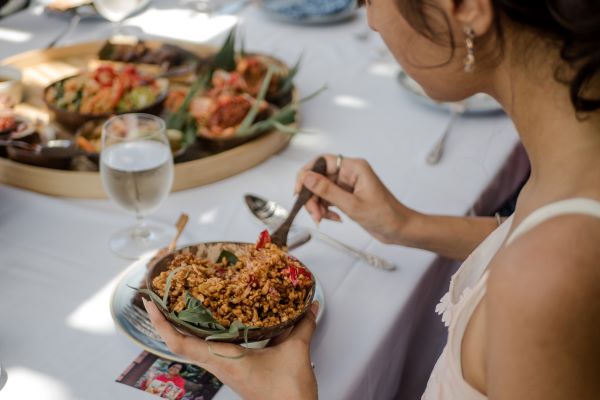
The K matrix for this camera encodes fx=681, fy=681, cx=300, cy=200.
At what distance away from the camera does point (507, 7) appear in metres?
0.74

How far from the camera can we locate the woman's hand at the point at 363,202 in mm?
1221

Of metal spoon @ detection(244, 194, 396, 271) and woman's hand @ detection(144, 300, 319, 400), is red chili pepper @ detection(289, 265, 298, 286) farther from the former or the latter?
metal spoon @ detection(244, 194, 396, 271)

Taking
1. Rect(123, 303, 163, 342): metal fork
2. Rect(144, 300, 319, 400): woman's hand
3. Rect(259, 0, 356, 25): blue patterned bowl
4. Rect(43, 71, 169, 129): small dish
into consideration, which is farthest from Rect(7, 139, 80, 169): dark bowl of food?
Rect(259, 0, 356, 25): blue patterned bowl

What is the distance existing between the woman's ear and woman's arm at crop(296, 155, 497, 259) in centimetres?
49

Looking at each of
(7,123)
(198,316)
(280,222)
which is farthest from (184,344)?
(7,123)

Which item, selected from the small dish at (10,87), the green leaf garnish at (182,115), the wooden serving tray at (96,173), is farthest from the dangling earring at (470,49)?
the small dish at (10,87)

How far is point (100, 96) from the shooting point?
5.35ft

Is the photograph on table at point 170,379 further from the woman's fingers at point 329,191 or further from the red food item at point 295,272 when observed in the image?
the woman's fingers at point 329,191

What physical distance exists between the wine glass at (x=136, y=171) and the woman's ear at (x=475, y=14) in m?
0.63

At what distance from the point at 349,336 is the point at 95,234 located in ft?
1.76

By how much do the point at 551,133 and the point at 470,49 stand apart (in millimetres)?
142

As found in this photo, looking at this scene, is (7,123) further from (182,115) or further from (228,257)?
(228,257)

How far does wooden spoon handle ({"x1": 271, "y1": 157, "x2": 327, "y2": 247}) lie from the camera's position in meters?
1.16

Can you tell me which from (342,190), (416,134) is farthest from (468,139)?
(342,190)
